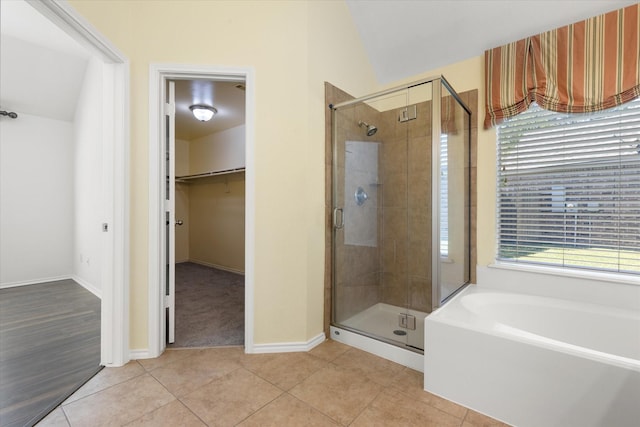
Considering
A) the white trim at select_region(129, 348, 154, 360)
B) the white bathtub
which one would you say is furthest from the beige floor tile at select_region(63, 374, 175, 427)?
the white bathtub

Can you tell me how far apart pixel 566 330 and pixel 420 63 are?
2.48 metres

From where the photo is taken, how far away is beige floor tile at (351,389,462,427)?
1396 mm

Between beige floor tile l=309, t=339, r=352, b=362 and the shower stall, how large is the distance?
0.23ft

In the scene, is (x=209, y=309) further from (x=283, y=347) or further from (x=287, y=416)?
(x=287, y=416)

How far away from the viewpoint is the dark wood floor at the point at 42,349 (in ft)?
5.10

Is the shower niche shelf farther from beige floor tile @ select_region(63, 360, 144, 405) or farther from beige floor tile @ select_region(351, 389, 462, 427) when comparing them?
beige floor tile @ select_region(351, 389, 462, 427)

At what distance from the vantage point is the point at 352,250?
2520mm

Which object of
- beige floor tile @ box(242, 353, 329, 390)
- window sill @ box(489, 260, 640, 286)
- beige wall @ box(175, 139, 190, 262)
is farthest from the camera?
beige wall @ box(175, 139, 190, 262)

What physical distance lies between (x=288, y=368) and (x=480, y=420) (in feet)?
3.72

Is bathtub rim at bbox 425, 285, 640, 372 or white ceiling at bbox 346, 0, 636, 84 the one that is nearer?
bathtub rim at bbox 425, 285, 640, 372

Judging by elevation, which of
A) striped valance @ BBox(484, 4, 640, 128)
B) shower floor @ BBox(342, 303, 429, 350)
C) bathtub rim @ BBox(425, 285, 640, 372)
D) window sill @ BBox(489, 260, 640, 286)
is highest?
striped valance @ BBox(484, 4, 640, 128)

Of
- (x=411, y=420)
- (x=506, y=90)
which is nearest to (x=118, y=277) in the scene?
(x=411, y=420)

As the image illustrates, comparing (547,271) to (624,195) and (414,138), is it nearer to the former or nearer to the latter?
(624,195)

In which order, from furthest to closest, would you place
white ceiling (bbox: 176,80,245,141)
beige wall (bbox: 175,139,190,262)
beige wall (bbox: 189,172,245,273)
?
beige wall (bbox: 175,139,190,262), beige wall (bbox: 189,172,245,273), white ceiling (bbox: 176,80,245,141)
